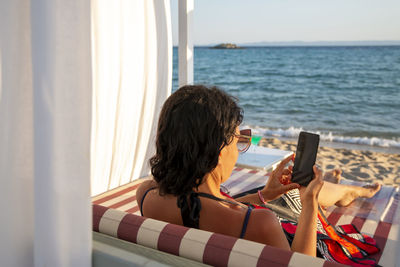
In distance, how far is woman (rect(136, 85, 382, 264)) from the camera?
1.17 metres

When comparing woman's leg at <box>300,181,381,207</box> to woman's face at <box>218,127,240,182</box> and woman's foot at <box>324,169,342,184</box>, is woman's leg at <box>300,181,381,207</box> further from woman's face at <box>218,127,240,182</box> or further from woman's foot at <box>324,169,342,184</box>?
woman's face at <box>218,127,240,182</box>

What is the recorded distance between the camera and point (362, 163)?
8422 mm

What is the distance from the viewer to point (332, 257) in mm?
1584

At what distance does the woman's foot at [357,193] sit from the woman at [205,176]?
125cm

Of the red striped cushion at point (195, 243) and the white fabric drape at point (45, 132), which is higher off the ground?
the white fabric drape at point (45, 132)

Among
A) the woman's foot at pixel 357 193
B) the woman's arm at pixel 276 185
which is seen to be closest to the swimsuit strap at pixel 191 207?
the woman's arm at pixel 276 185

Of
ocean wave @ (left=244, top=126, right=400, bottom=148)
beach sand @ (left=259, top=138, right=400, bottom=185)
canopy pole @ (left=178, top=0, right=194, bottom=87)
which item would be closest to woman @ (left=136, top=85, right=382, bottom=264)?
canopy pole @ (left=178, top=0, right=194, bottom=87)

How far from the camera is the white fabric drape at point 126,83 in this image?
101 inches

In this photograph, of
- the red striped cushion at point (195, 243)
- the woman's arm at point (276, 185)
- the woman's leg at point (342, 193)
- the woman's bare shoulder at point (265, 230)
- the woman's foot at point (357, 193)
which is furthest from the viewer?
the woman's foot at point (357, 193)

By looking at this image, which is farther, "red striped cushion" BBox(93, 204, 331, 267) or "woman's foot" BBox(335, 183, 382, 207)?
"woman's foot" BBox(335, 183, 382, 207)

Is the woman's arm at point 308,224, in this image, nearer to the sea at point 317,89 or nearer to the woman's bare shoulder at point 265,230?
the woman's bare shoulder at point 265,230

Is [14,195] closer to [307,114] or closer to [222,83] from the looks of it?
[307,114]

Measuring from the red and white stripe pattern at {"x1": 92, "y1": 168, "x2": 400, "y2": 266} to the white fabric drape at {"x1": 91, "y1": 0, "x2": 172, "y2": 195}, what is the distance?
21 cm

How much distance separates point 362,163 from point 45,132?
8303mm
